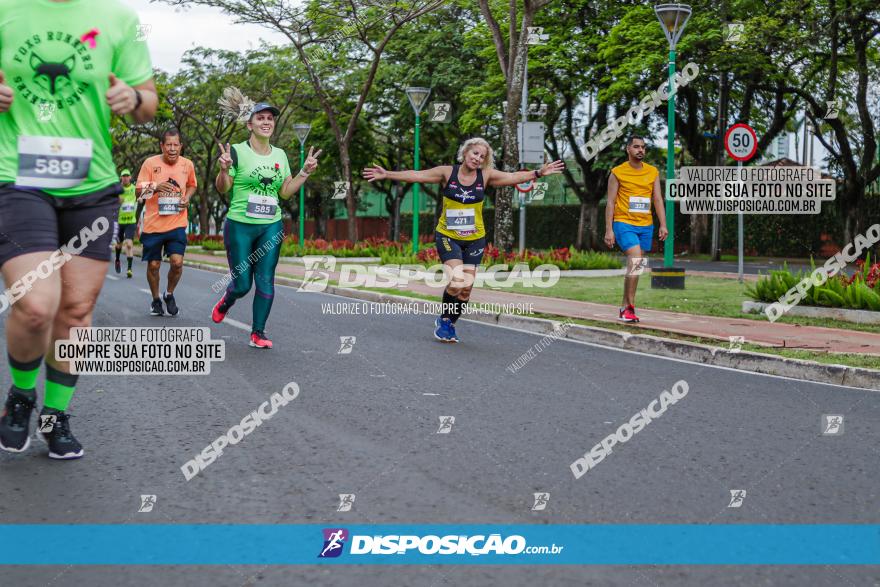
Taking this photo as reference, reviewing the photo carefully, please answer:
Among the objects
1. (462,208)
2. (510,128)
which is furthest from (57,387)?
(510,128)

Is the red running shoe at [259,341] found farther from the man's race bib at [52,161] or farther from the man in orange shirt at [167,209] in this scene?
the man's race bib at [52,161]

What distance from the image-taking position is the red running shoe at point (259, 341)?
27.8ft

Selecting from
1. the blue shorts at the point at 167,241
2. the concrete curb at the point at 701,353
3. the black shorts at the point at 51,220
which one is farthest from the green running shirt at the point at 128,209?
the black shorts at the point at 51,220

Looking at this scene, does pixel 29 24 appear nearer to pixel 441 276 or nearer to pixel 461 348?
pixel 461 348

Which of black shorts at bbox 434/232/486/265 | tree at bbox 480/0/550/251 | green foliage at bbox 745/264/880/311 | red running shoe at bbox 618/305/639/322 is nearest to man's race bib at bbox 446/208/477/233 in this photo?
black shorts at bbox 434/232/486/265

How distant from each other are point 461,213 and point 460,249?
0.40 m

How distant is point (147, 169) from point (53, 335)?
264 inches

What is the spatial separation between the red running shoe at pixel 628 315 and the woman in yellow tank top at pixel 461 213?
2087 millimetres

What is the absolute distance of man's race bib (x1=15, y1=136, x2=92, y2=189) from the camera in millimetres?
4000

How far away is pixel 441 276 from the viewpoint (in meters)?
18.2

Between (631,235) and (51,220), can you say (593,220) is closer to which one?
(631,235)

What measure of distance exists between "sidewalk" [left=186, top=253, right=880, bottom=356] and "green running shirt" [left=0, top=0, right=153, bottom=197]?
6384mm

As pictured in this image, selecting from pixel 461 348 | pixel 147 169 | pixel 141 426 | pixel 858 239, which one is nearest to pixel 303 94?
pixel 858 239

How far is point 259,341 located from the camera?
27.9 ft
